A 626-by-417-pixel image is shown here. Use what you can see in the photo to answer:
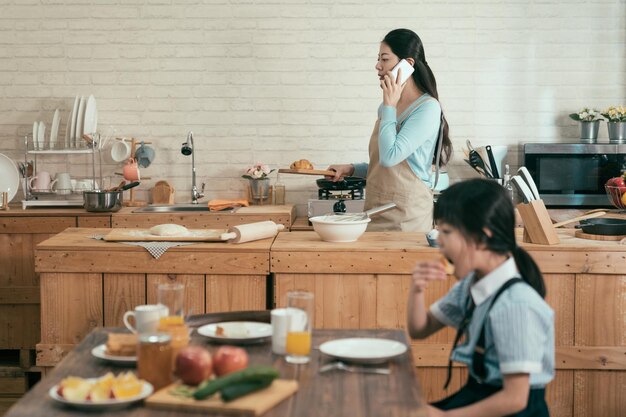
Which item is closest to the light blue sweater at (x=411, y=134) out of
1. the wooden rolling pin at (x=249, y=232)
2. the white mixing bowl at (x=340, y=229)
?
the white mixing bowl at (x=340, y=229)

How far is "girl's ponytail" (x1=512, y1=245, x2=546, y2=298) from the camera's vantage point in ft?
8.38

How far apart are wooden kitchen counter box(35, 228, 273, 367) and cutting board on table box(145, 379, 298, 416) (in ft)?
5.80

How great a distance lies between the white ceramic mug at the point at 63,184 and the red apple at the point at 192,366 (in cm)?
421

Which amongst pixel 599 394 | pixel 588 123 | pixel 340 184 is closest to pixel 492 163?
pixel 588 123

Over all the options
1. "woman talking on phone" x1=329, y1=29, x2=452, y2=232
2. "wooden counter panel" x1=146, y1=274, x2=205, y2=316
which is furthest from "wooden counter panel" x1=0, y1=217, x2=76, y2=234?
"woman talking on phone" x1=329, y1=29, x2=452, y2=232

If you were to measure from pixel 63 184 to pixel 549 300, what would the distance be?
3626 mm

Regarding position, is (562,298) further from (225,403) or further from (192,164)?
(192,164)

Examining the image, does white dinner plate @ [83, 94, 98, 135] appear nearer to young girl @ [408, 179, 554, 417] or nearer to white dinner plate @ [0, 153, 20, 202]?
white dinner plate @ [0, 153, 20, 202]

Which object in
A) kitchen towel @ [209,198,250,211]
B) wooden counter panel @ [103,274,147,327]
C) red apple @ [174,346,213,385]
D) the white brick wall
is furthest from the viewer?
the white brick wall

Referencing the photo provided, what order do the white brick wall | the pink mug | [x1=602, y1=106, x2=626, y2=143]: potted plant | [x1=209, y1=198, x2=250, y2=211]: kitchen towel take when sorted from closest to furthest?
[x1=209, y1=198, x2=250, y2=211]: kitchen towel
[x1=602, y1=106, x2=626, y2=143]: potted plant
the pink mug
the white brick wall

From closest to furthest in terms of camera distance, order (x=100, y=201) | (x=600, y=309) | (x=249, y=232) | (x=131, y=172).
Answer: (x=600, y=309)
(x=249, y=232)
(x=100, y=201)
(x=131, y=172)

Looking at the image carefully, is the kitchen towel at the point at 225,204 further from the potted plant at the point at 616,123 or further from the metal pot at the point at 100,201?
the potted plant at the point at 616,123

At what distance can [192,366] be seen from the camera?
7.22 feet

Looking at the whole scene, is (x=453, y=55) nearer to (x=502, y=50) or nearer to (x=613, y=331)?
(x=502, y=50)
